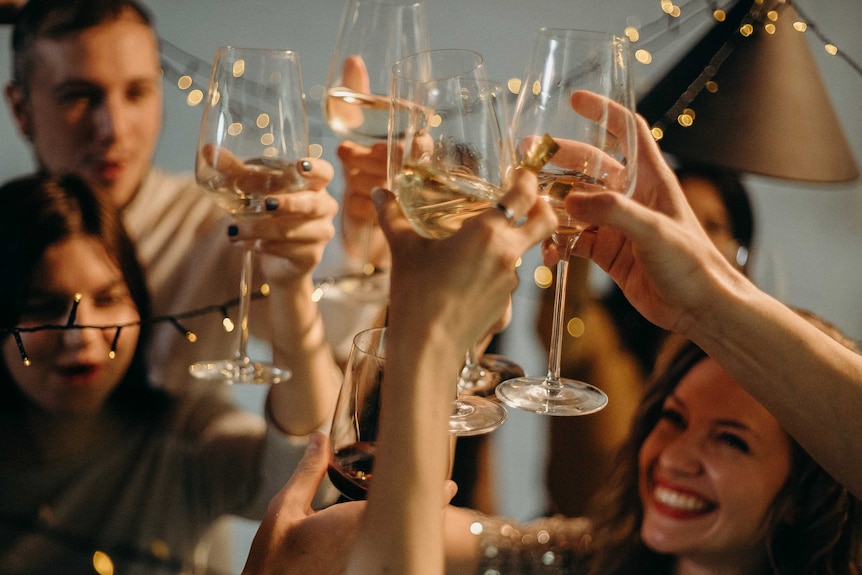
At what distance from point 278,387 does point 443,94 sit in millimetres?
582

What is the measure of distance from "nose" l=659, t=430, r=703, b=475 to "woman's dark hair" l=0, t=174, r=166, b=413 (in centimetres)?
90

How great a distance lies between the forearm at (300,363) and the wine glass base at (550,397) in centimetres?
31

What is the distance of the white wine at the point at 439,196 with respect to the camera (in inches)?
26.0

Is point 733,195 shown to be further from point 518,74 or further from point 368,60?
point 368,60

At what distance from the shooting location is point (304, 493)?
2.52ft

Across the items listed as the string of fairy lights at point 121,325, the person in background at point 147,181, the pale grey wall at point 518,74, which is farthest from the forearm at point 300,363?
the pale grey wall at point 518,74

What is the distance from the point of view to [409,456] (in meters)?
0.59

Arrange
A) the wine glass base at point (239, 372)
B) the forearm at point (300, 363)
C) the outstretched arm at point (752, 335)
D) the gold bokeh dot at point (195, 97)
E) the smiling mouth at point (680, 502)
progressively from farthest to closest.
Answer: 1. the gold bokeh dot at point (195, 97)
2. the smiling mouth at point (680, 502)
3. the forearm at point (300, 363)
4. the wine glass base at point (239, 372)
5. the outstretched arm at point (752, 335)

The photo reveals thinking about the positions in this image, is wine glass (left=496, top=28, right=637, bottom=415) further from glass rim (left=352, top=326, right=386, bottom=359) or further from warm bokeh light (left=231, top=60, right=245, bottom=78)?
warm bokeh light (left=231, top=60, right=245, bottom=78)

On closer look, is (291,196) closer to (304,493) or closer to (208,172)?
(208,172)

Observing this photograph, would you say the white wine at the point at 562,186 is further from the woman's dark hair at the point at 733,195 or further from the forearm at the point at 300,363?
the woman's dark hair at the point at 733,195

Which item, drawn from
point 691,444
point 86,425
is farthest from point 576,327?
point 86,425

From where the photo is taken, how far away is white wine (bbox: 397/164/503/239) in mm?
660

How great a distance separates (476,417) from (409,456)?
234 millimetres
